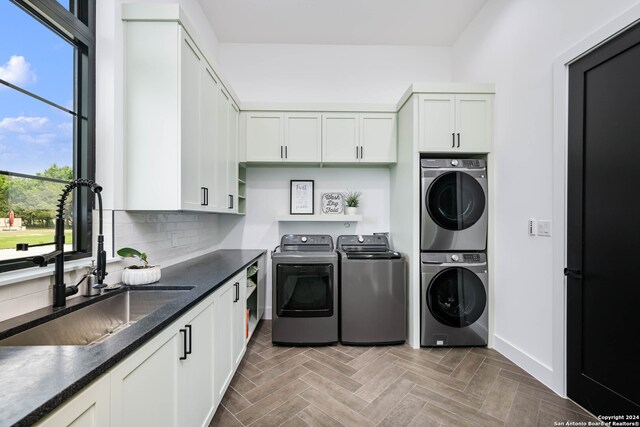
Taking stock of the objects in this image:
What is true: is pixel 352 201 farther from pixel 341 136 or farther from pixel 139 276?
pixel 139 276

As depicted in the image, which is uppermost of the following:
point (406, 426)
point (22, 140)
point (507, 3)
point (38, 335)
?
point (507, 3)

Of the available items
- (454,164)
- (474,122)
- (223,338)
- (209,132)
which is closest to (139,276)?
(223,338)

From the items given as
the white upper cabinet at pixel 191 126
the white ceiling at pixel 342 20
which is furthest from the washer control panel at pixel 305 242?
the white ceiling at pixel 342 20

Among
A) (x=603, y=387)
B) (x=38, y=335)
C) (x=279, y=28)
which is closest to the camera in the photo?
(x=38, y=335)

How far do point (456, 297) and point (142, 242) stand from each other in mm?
2722

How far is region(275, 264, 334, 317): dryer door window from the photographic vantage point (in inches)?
106

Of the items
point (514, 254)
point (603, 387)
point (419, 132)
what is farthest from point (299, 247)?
point (603, 387)

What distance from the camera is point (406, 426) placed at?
1703 mm

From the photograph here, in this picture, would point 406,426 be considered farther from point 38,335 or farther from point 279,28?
point 279,28

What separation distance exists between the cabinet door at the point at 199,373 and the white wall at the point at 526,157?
2312 millimetres

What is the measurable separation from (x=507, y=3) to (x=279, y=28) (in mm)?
2233

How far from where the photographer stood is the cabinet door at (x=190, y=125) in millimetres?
1808

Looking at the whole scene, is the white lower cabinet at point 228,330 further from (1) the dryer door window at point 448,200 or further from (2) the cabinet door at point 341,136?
(1) the dryer door window at point 448,200

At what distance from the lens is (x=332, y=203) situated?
347 cm
